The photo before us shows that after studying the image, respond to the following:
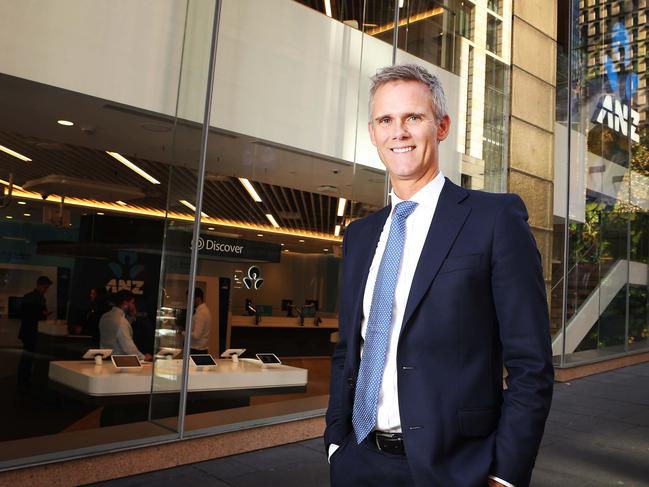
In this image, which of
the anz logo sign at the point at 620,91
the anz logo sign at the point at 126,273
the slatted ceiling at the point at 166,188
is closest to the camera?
the slatted ceiling at the point at 166,188

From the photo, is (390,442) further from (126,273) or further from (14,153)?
(126,273)

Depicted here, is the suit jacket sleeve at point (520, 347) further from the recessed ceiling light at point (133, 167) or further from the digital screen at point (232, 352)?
the recessed ceiling light at point (133, 167)

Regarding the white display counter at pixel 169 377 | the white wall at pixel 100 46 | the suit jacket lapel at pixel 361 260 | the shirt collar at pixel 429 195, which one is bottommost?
the white display counter at pixel 169 377

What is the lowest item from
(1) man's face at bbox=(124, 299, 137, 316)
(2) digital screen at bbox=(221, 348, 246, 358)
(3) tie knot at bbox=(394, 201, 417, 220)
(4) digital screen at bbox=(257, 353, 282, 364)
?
(4) digital screen at bbox=(257, 353, 282, 364)

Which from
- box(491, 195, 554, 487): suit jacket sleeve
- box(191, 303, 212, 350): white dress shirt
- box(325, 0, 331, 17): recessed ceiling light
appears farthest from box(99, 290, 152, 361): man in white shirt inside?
box(491, 195, 554, 487): suit jacket sleeve

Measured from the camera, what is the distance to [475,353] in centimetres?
142

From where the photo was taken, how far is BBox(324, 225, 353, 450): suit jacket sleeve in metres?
1.62

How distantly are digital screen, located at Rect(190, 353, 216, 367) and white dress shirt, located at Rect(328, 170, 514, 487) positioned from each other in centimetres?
358

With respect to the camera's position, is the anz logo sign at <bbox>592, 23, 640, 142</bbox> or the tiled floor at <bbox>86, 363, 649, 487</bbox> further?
the anz logo sign at <bbox>592, 23, 640, 142</bbox>

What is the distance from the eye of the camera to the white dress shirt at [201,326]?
16.6 feet

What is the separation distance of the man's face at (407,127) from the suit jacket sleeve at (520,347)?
A: 27 cm

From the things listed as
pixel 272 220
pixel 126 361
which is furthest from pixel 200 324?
pixel 272 220

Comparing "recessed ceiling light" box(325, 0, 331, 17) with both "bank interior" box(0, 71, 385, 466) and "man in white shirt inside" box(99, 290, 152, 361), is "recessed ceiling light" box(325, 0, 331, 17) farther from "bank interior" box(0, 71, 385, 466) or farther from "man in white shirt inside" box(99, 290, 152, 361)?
"man in white shirt inside" box(99, 290, 152, 361)

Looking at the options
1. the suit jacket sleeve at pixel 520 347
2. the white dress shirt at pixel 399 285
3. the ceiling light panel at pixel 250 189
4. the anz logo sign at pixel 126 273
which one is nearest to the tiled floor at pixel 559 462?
the ceiling light panel at pixel 250 189
